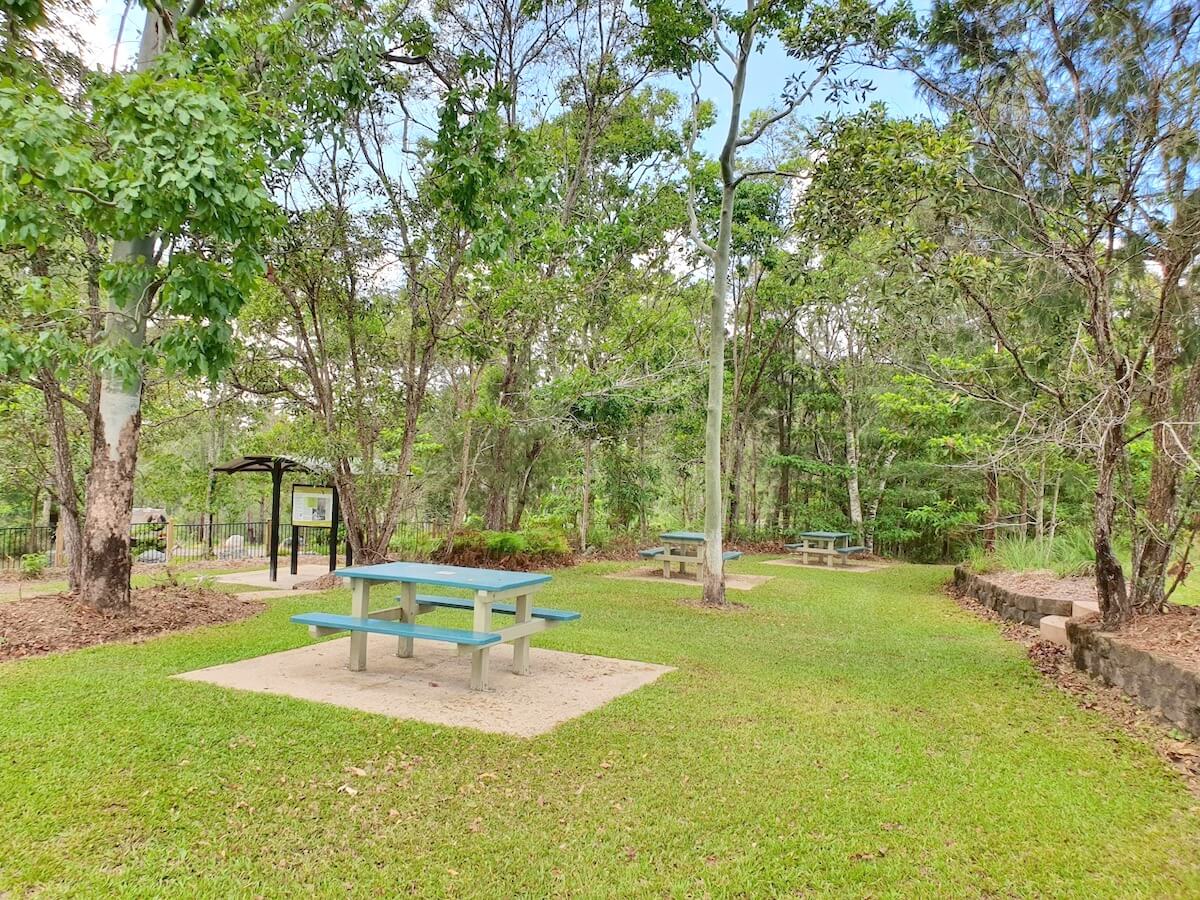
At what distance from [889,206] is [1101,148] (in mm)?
1606

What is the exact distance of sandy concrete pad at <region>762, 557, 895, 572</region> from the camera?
1405 centimetres

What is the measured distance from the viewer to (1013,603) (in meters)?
8.21

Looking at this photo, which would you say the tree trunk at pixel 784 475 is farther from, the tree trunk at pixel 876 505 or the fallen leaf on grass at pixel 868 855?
the fallen leaf on grass at pixel 868 855

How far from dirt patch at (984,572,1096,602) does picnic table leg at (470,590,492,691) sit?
608 centimetres

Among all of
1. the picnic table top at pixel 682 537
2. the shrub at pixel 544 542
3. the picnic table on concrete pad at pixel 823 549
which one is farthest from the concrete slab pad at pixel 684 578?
the picnic table on concrete pad at pixel 823 549

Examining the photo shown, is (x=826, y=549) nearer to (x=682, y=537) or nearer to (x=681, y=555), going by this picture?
(x=681, y=555)

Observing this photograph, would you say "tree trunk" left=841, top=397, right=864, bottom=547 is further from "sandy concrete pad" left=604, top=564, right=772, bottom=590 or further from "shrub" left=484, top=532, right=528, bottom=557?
"shrub" left=484, top=532, right=528, bottom=557

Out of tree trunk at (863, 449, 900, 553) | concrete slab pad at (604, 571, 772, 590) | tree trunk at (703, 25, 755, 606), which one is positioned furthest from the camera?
tree trunk at (863, 449, 900, 553)

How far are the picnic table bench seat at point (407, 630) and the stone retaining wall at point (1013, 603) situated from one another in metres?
5.96

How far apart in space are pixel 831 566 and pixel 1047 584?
5892mm

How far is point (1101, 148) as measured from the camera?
18.1 ft

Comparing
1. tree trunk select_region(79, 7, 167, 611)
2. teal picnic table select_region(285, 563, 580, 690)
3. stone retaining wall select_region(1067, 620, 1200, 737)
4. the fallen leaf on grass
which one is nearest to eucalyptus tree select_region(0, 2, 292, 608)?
tree trunk select_region(79, 7, 167, 611)

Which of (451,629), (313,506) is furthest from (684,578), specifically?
(451,629)

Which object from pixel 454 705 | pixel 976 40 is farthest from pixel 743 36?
pixel 454 705
